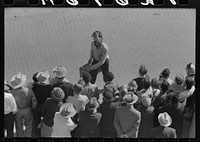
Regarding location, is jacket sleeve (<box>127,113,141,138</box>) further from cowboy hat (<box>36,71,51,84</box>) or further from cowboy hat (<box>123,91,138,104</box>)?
cowboy hat (<box>36,71,51,84</box>)

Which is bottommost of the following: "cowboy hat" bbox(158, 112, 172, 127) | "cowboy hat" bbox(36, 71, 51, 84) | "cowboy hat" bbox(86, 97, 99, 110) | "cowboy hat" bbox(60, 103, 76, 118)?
"cowboy hat" bbox(158, 112, 172, 127)

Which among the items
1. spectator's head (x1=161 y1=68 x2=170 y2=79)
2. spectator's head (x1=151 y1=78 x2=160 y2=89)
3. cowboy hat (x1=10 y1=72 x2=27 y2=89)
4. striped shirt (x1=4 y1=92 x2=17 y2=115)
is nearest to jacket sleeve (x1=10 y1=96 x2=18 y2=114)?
striped shirt (x1=4 y1=92 x2=17 y2=115)

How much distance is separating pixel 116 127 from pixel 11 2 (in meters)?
1.91

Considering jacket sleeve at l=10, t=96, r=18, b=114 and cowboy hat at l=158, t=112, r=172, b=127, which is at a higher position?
jacket sleeve at l=10, t=96, r=18, b=114

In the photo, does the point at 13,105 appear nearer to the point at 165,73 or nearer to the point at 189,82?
the point at 165,73

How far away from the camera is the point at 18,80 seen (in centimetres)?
959

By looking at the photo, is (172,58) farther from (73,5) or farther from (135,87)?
(73,5)

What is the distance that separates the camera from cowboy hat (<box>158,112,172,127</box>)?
9.57 metres

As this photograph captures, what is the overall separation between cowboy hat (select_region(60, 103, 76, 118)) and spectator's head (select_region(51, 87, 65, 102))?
9cm

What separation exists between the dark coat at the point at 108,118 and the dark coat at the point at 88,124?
49mm

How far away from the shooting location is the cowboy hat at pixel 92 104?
9.58 meters

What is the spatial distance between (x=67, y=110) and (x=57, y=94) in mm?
222

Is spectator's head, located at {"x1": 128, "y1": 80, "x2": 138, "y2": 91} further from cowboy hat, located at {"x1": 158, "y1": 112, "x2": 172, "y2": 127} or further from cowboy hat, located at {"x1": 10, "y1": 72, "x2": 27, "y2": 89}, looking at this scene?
cowboy hat, located at {"x1": 10, "y1": 72, "x2": 27, "y2": 89}

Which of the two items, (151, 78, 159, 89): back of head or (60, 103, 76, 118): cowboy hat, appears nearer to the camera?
(60, 103, 76, 118): cowboy hat
